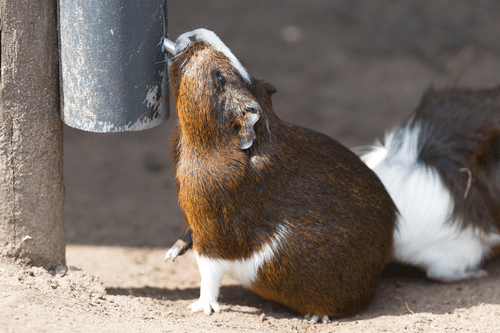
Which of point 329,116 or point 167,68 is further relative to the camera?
point 329,116

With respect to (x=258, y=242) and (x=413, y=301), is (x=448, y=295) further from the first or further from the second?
(x=258, y=242)

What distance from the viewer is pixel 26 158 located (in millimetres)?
3059

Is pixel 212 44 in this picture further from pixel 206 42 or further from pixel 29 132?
pixel 29 132

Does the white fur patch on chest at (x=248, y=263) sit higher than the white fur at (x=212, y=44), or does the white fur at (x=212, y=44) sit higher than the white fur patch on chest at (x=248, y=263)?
the white fur at (x=212, y=44)

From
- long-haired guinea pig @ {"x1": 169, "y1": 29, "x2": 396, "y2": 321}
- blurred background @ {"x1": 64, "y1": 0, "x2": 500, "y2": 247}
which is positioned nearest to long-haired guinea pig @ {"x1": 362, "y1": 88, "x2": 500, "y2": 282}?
long-haired guinea pig @ {"x1": 169, "y1": 29, "x2": 396, "y2": 321}

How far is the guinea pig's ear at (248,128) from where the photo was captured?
300 centimetres

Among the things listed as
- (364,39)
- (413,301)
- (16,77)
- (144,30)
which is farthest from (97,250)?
(364,39)

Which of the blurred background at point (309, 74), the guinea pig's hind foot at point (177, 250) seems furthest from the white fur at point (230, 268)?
the blurred background at point (309, 74)

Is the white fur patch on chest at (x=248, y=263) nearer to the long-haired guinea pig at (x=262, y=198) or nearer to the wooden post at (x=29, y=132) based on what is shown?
the long-haired guinea pig at (x=262, y=198)

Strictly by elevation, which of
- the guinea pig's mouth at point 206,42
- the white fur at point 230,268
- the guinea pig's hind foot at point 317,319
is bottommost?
the guinea pig's hind foot at point 317,319

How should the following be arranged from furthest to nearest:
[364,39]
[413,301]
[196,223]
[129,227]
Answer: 1. [364,39]
2. [129,227]
3. [413,301]
4. [196,223]

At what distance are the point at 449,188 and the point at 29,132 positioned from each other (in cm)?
283

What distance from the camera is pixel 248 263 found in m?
3.22

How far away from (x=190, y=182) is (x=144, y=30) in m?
0.87
